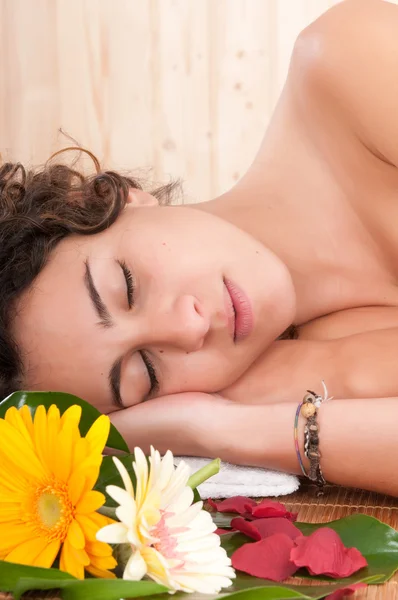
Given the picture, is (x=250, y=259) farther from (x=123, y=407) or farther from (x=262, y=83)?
(x=262, y=83)

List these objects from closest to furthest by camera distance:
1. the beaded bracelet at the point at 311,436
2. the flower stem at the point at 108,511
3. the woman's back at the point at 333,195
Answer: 1. the flower stem at the point at 108,511
2. the beaded bracelet at the point at 311,436
3. the woman's back at the point at 333,195

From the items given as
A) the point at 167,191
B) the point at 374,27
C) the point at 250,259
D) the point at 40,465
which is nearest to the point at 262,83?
the point at 167,191

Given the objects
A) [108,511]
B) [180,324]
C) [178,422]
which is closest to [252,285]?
[180,324]

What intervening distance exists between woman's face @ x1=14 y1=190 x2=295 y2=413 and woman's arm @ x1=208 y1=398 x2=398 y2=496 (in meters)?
0.13

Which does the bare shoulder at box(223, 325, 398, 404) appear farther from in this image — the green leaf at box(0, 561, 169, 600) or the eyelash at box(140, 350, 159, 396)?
the green leaf at box(0, 561, 169, 600)

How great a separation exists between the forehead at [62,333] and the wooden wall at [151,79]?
1906 mm

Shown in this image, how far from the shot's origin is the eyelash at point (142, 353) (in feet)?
4.86

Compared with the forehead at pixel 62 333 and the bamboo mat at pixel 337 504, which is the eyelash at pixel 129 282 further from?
the bamboo mat at pixel 337 504

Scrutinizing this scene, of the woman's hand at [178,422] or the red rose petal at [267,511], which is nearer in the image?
the red rose petal at [267,511]

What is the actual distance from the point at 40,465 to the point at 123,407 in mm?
619

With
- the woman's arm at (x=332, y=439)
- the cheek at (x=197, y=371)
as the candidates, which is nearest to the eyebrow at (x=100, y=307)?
the cheek at (x=197, y=371)

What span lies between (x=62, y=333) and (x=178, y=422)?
10.0 inches

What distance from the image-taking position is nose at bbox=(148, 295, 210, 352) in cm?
144

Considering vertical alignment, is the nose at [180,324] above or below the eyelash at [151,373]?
above
